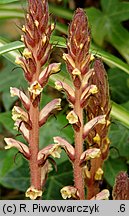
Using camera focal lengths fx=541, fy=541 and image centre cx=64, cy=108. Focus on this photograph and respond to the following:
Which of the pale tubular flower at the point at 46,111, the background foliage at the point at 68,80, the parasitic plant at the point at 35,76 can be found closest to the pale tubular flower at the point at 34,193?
the parasitic plant at the point at 35,76

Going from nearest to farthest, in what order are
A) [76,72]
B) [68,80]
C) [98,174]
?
[76,72] → [98,174] → [68,80]

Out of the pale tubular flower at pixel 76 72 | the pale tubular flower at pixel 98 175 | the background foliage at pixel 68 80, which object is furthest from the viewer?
the background foliage at pixel 68 80

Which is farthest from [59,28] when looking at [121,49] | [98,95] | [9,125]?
[98,95]

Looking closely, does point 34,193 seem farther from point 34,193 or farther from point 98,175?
point 98,175

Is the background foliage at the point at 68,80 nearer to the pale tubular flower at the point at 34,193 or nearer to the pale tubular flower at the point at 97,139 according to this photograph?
the pale tubular flower at the point at 97,139

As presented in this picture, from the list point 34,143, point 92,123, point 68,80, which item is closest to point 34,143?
point 34,143

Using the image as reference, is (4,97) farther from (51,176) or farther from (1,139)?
(51,176)
